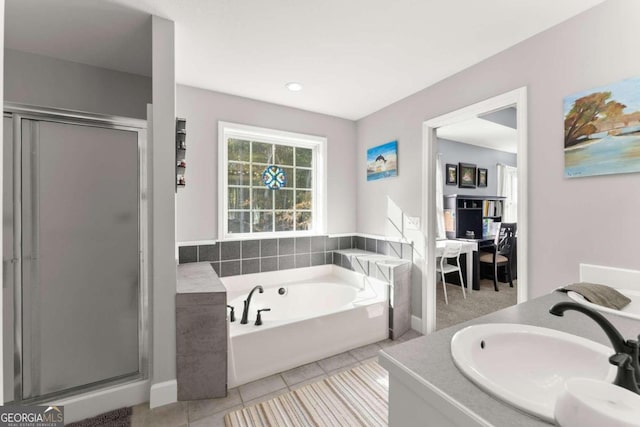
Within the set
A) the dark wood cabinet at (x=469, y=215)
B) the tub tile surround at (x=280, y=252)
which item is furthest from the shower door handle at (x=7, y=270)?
the dark wood cabinet at (x=469, y=215)

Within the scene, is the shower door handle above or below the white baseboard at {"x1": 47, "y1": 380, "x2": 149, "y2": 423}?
above

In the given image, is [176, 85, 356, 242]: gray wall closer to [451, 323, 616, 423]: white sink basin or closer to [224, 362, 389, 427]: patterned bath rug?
[224, 362, 389, 427]: patterned bath rug

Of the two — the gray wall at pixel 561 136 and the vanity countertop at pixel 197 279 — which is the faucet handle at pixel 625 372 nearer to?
the gray wall at pixel 561 136

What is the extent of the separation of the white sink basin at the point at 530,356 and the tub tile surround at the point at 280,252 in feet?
5.77

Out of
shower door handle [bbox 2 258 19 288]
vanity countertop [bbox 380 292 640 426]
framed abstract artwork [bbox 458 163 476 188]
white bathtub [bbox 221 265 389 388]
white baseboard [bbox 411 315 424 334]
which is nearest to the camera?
vanity countertop [bbox 380 292 640 426]

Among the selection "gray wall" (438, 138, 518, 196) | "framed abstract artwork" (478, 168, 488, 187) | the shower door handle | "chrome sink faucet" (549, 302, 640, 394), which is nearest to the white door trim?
"chrome sink faucet" (549, 302, 640, 394)

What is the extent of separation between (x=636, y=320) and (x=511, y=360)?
0.60 meters

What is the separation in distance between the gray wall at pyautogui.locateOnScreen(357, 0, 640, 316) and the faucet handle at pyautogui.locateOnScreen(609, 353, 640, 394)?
124 centimetres

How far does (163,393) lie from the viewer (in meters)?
1.83

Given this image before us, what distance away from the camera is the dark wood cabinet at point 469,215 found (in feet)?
14.7

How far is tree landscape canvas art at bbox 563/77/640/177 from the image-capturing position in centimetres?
153

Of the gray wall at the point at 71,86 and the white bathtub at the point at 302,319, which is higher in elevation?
the gray wall at the point at 71,86

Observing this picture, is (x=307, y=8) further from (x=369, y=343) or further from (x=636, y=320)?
(x=369, y=343)

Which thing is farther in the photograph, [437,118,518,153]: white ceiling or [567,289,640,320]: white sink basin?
[437,118,518,153]: white ceiling
